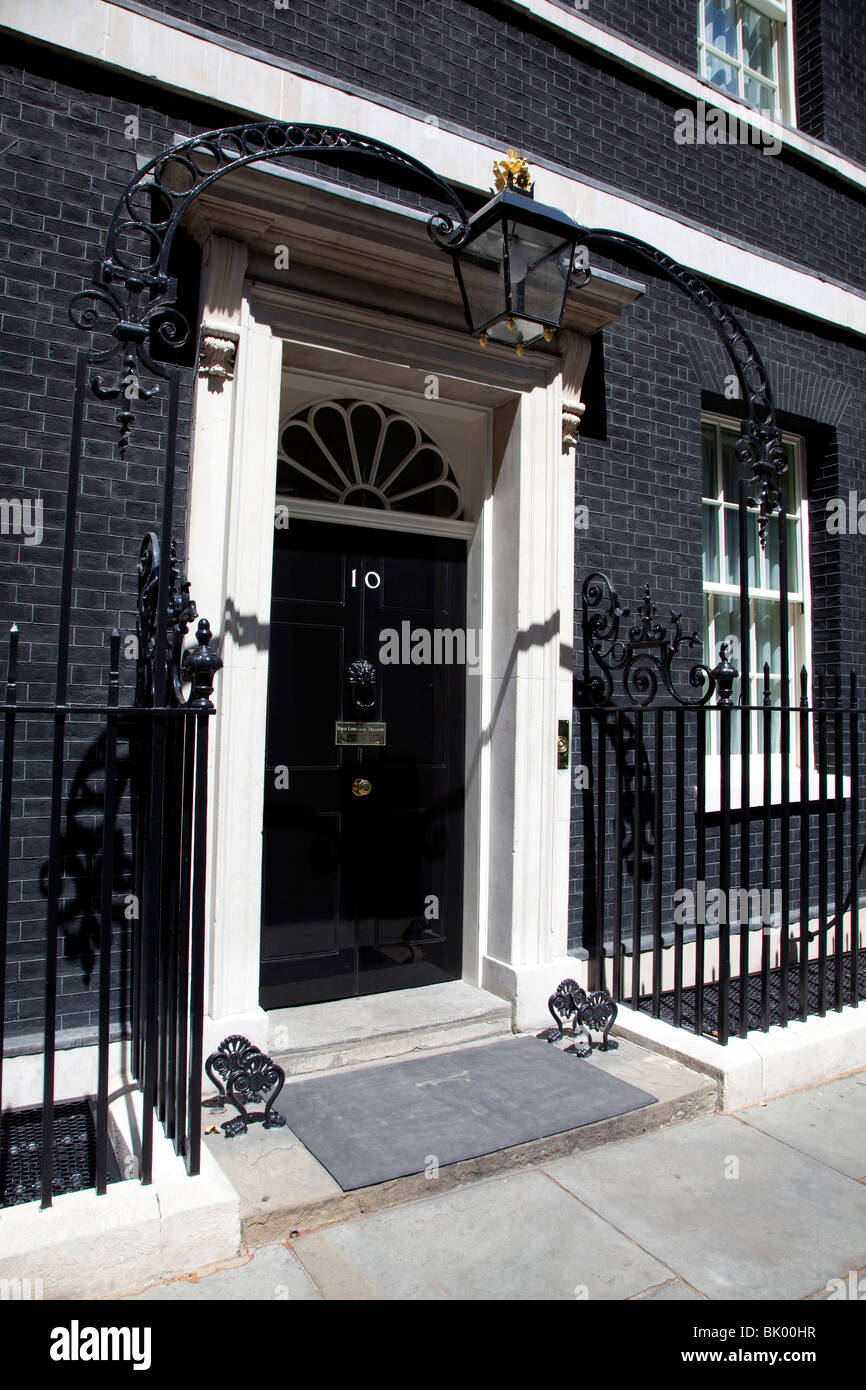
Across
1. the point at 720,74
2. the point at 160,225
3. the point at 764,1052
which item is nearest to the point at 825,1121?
the point at 764,1052

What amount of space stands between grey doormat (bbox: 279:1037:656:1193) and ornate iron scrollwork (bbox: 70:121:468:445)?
257 cm

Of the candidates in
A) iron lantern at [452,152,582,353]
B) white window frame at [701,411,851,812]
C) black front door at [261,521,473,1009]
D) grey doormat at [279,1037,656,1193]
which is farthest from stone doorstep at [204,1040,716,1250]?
iron lantern at [452,152,582,353]

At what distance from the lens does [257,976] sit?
3795 millimetres

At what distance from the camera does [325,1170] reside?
3012mm

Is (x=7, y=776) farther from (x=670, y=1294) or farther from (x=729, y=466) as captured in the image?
(x=729, y=466)

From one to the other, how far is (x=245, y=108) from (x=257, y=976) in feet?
12.6

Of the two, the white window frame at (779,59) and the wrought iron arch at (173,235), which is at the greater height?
the white window frame at (779,59)

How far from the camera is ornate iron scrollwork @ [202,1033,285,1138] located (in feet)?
10.9

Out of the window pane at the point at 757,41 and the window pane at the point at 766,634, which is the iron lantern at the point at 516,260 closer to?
the window pane at the point at 766,634

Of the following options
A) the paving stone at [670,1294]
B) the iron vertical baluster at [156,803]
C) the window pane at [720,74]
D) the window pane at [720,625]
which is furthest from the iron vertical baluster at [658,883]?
the window pane at [720,74]

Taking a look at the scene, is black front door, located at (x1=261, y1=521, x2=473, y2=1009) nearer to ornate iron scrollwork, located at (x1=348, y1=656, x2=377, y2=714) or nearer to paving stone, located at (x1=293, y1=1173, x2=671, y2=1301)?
ornate iron scrollwork, located at (x1=348, y1=656, x2=377, y2=714)

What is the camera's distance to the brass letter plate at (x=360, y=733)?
4.48 meters
